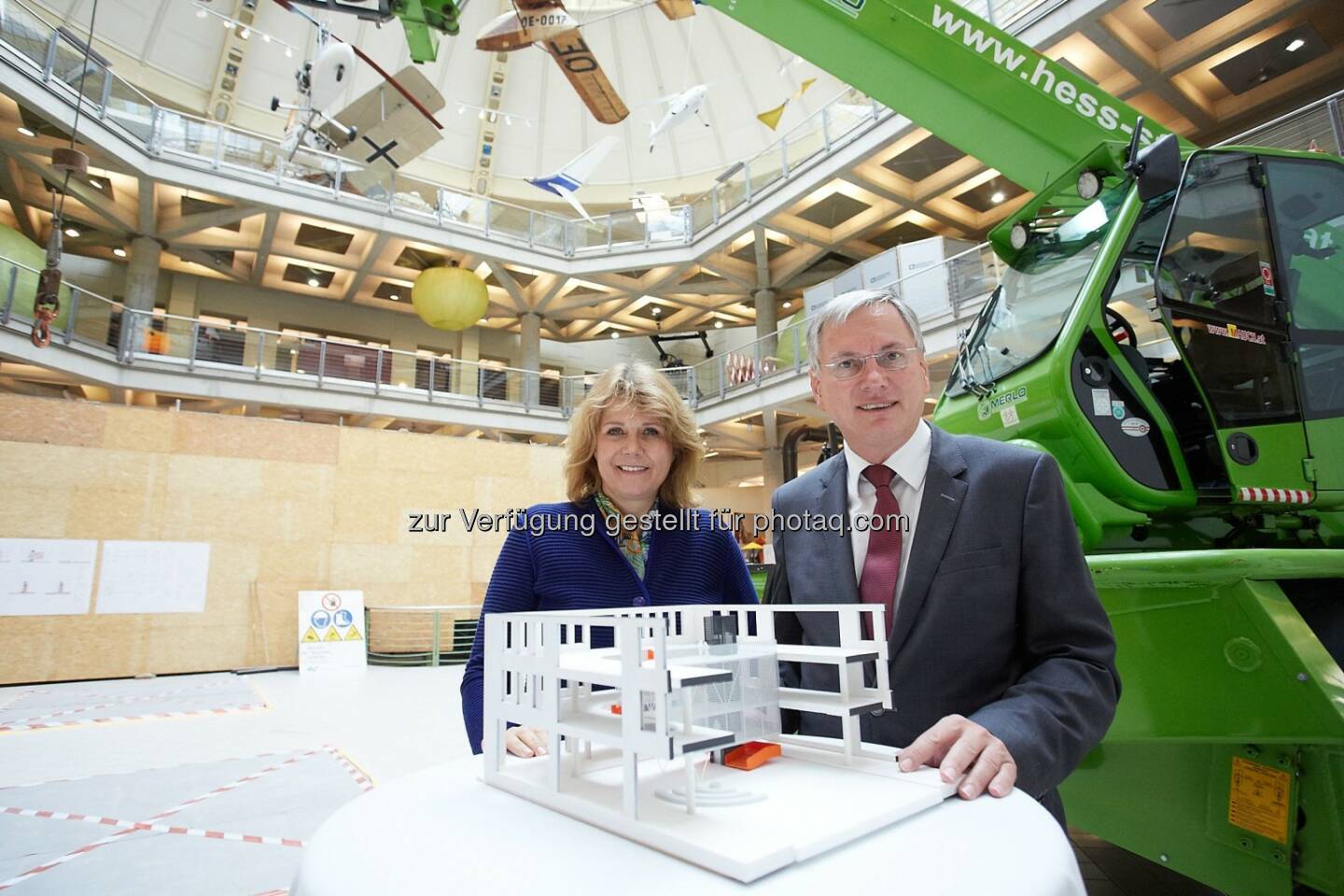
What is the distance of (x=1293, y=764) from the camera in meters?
1.78

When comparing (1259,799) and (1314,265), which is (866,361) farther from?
(1314,265)

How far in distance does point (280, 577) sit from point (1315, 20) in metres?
16.4

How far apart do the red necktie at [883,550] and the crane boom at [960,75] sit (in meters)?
3.13

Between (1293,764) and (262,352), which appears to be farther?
(262,352)

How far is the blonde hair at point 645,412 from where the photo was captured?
200 cm

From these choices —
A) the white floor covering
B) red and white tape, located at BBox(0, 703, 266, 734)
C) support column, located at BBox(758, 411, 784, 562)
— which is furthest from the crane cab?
support column, located at BBox(758, 411, 784, 562)

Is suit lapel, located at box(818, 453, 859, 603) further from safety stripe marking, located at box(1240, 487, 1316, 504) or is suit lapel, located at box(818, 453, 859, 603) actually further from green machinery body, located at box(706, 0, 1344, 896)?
safety stripe marking, located at box(1240, 487, 1316, 504)

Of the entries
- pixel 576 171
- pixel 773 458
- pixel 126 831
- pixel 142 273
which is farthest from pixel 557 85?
pixel 126 831

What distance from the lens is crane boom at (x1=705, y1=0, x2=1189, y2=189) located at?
11.9ft

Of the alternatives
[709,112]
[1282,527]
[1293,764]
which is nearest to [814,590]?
[1293,764]

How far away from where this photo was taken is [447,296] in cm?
1584

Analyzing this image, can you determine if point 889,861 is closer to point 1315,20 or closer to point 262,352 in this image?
point 1315,20

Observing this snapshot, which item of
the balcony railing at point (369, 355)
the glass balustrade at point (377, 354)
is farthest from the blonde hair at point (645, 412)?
the glass balustrade at point (377, 354)

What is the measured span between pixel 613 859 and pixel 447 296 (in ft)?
54.2
